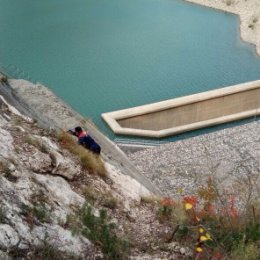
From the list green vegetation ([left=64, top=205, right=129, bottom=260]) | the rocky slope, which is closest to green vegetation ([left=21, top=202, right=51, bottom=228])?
the rocky slope

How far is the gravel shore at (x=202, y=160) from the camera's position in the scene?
33.8ft

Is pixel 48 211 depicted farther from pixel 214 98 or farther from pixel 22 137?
pixel 214 98

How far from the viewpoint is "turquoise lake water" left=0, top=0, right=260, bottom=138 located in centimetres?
1438

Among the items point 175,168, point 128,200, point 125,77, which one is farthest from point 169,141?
point 128,200

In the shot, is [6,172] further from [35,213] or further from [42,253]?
[42,253]

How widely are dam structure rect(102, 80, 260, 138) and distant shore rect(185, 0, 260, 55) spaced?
5063 mm

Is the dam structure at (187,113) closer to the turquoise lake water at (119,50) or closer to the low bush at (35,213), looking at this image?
the turquoise lake water at (119,50)

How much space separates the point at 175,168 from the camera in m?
10.9

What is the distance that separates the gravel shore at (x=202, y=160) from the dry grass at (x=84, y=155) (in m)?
2.97

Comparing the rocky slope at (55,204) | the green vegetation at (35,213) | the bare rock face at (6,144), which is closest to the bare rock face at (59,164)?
the rocky slope at (55,204)

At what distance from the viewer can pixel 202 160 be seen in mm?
11242

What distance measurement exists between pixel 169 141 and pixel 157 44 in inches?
258

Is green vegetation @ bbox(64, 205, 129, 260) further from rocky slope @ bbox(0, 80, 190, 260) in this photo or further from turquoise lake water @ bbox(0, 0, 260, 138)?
turquoise lake water @ bbox(0, 0, 260, 138)

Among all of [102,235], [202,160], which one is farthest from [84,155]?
[202,160]
